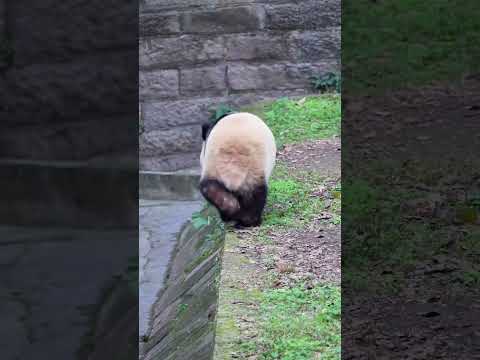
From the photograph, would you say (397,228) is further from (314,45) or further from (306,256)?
(314,45)

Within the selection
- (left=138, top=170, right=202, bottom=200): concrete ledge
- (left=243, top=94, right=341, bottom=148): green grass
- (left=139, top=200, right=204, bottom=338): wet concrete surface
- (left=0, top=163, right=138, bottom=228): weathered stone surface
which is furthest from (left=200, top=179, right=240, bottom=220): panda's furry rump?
Result: (left=0, top=163, right=138, bottom=228): weathered stone surface

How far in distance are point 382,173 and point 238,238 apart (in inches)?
33.8

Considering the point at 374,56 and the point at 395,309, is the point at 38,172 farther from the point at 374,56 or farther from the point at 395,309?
the point at 374,56

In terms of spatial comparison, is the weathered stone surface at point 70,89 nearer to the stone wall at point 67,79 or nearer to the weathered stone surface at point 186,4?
the stone wall at point 67,79

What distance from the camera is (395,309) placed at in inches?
123

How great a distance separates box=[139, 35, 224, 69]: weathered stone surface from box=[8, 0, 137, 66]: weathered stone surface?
555 cm

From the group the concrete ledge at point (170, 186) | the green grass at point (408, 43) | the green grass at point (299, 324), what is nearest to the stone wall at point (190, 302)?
the green grass at point (299, 324)

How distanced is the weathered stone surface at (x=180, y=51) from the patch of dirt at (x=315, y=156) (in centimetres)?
154

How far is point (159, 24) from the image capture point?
6555 mm

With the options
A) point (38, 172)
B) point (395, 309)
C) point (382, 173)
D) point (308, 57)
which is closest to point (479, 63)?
point (308, 57)

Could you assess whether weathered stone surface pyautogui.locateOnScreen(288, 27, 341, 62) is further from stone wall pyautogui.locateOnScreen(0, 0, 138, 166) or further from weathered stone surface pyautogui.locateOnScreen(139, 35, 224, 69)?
stone wall pyautogui.locateOnScreen(0, 0, 138, 166)

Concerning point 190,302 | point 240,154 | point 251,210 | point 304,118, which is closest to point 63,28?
point 190,302

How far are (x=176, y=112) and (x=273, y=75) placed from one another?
83cm

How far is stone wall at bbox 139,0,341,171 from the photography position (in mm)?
6520
